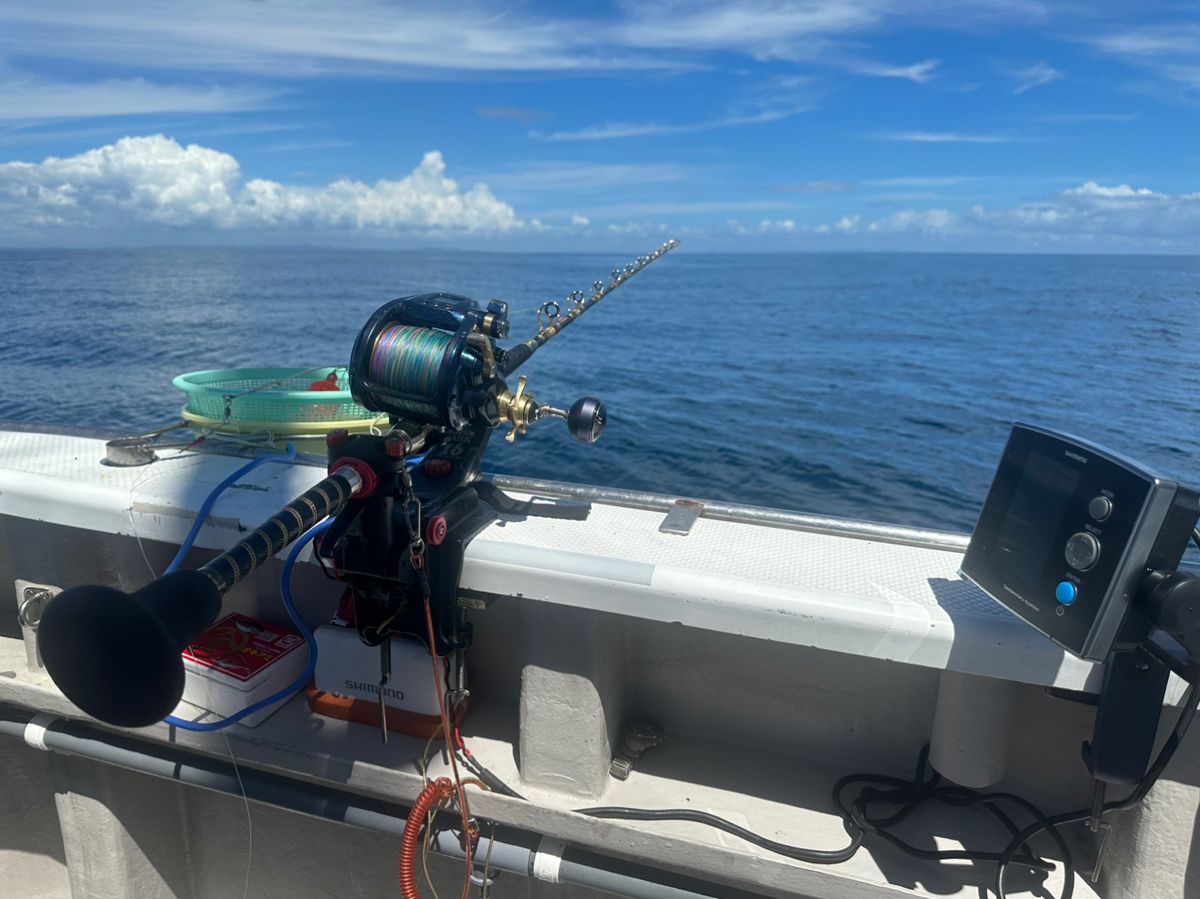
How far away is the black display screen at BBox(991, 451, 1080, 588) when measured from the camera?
4.85 feet

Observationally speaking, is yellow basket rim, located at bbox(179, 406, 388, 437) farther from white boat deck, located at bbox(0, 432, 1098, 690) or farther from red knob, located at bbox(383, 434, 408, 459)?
red knob, located at bbox(383, 434, 408, 459)

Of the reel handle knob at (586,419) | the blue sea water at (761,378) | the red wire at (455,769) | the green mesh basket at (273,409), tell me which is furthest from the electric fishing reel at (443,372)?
the blue sea water at (761,378)

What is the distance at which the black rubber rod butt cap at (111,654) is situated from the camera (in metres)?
1.02

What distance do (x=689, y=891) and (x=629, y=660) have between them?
0.54 m

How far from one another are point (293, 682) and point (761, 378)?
15.6 meters

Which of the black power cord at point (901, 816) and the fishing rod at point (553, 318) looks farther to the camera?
the fishing rod at point (553, 318)

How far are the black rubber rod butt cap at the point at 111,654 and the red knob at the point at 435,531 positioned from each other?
687 mm

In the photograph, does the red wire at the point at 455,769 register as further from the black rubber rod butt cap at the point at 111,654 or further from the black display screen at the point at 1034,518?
the black display screen at the point at 1034,518

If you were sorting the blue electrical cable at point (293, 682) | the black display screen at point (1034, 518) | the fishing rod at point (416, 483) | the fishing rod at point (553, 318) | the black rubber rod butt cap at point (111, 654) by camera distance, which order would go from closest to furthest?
the black rubber rod butt cap at point (111, 654) < the black display screen at point (1034, 518) < the fishing rod at point (416, 483) < the blue electrical cable at point (293, 682) < the fishing rod at point (553, 318)

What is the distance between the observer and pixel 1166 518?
1.32m

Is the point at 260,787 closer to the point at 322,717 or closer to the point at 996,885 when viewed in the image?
the point at 322,717

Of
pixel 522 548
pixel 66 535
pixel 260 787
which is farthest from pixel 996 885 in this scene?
pixel 66 535

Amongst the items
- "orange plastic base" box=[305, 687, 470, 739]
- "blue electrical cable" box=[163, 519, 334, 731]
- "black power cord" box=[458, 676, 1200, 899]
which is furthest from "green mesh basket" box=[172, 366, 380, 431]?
"black power cord" box=[458, 676, 1200, 899]

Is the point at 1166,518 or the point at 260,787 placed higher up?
the point at 1166,518
